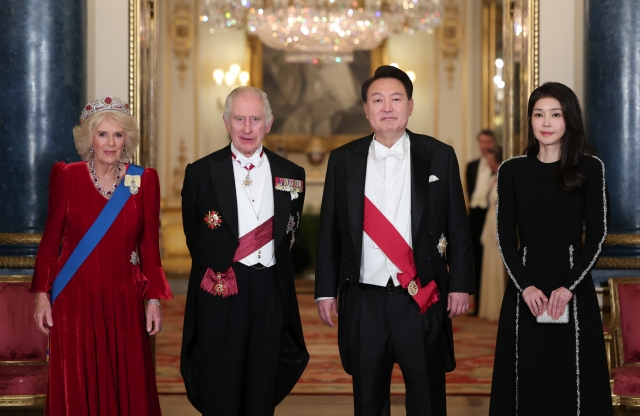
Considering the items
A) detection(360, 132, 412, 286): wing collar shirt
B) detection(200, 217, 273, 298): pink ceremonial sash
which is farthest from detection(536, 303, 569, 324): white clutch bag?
detection(200, 217, 273, 298): pink ceremonial sash

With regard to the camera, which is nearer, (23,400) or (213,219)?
(213,219)

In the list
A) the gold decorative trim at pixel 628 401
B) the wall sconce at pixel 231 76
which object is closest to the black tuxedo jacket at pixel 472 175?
the wall sconce at pixel 231 76

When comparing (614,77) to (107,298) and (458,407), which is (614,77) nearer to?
(458,407)

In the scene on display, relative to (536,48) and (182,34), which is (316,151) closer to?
(182,34)

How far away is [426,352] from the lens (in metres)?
3.13

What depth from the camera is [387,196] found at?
10.5 feet

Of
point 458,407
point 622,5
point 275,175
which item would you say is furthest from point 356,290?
point 622,5

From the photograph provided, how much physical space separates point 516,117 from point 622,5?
3.41 feet

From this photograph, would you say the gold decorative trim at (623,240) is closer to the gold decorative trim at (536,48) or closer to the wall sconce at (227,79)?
the gold decorative trim at (536,48)

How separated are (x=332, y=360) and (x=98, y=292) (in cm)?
333

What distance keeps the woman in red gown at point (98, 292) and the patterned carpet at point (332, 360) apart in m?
2.05

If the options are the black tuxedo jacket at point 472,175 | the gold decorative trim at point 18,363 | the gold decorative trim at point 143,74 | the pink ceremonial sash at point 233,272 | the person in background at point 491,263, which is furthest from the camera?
the black tuxedo jacket at point 472,175

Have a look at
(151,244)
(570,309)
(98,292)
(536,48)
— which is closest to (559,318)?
(570,309)

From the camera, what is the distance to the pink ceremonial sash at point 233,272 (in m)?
3.25
